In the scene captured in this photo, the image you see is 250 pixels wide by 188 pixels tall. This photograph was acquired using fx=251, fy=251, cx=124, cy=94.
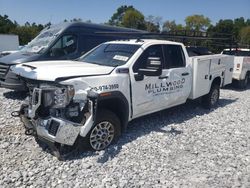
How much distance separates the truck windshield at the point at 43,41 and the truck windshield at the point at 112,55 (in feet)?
9.25

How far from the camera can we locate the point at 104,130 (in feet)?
13.5

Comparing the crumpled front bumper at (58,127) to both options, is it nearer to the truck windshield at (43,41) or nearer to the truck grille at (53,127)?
the truck grille at (53,127)

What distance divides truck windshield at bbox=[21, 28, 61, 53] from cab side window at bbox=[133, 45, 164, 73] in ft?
12.6

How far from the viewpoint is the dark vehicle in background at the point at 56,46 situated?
694cm

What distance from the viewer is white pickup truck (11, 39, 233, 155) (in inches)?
143

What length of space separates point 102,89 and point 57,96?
693 mm

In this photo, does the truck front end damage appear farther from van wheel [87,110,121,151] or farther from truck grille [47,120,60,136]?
van wheel [87,110,121,151]

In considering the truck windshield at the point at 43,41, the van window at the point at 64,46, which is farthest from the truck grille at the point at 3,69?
the van window at the point at 64,46

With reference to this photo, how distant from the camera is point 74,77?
12.0 ft

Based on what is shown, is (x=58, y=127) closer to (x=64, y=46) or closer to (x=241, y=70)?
(x=64, y=46)

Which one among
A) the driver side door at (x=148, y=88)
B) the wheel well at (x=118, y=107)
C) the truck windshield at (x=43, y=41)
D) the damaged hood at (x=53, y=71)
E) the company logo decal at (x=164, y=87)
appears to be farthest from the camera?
the truck windshield at (x=43, y=41)

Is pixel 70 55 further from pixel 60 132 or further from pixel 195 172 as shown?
pixel 195 172

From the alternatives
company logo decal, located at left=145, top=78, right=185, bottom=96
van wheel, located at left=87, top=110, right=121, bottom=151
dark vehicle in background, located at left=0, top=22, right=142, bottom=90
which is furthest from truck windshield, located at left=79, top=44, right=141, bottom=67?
dark vehicle in background, located at left=0, top=22, right=142, bottom=90

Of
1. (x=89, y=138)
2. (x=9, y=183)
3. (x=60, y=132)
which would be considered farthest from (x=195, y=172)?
(x=9, y=183)
